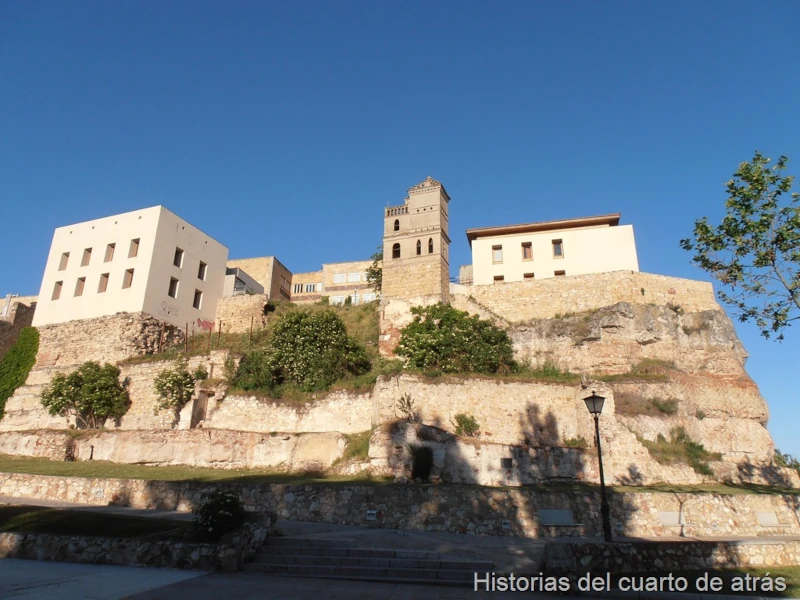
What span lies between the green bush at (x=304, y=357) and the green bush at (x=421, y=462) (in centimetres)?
631

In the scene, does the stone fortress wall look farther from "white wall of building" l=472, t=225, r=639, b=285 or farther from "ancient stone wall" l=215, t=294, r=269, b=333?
"white wall of building" l=472, t=225, r=639, b=285

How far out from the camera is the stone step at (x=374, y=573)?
9.58m

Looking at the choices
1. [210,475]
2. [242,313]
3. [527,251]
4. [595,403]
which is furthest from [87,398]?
[527,251]

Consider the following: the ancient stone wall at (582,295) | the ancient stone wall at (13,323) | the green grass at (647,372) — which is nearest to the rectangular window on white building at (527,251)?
the ancient stone wall at (582,295)

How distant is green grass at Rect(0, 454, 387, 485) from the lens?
58.0ft

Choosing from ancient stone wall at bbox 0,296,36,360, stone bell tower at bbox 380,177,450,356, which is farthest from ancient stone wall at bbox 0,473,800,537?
ancient stone wall at bbox 0,296,36,360

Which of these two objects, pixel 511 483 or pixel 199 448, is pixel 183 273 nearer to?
pixel 199 448

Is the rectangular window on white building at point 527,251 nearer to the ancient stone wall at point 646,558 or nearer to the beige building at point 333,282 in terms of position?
the beige building at point 333,282

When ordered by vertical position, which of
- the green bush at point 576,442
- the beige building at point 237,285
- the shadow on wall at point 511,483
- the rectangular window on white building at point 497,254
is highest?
the rectangular window on white building at point 497,254

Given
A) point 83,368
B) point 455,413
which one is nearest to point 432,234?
point 455,413

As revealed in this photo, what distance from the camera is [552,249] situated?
35.7 meters

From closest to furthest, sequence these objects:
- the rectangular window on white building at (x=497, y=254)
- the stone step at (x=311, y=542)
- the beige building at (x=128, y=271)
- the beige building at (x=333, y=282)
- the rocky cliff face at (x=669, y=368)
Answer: the stone step at (x=311, y=542), the rocky cliff face at (x=669, y=368), the beige building at (x=128, y=271), the rectangular window on white building at (x=497, y=254), the beige building at (x=333, y=282)

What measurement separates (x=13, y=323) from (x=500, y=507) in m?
37.0

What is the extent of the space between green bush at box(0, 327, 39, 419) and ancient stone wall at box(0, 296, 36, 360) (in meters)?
2.09
